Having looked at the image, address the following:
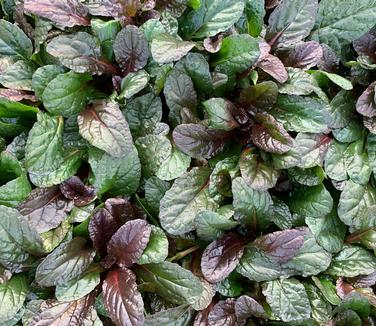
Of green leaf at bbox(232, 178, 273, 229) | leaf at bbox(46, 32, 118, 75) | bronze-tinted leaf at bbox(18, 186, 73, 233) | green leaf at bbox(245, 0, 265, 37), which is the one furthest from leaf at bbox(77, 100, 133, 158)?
green leaf at bbox(245, 0, 265, 37)

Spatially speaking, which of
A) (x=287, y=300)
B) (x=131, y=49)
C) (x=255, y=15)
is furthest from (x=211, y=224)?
(x=255, y=15)

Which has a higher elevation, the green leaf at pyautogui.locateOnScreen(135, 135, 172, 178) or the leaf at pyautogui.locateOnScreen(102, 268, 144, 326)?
the green leaf at pyautogui.locateOnScreen(135, 135, 172, 178)

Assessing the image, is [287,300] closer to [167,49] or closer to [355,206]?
[355,206]

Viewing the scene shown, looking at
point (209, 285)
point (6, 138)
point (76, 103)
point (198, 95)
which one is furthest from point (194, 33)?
point (209, 285)

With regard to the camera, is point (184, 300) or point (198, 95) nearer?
point (184, 300)

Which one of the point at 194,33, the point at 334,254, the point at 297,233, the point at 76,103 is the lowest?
the point at 334,254

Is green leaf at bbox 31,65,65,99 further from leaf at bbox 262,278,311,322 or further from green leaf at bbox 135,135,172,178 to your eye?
leaf at bbox 262,278,311,322

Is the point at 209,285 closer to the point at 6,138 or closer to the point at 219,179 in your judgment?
the point at 219,179
